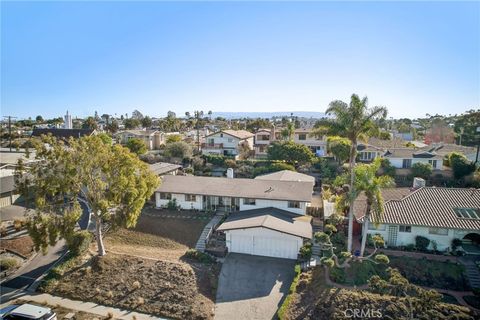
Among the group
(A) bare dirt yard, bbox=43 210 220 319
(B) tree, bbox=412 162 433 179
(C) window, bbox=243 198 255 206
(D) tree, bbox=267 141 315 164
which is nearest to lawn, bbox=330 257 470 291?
(A) bare dirt yard, bbox=43 210 220 319

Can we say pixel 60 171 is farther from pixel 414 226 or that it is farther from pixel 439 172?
pixel 439 172

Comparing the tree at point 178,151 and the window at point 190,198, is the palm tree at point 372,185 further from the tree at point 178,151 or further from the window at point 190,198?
the tree at point 178,151

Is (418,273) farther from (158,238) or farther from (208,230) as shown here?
(158,238)

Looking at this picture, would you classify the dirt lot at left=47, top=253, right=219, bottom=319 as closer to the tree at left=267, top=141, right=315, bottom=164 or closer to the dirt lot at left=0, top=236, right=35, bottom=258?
the dirt lot at left=0, top=236, right=35, bottom=258

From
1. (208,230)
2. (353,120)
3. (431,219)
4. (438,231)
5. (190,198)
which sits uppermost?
(353,120)

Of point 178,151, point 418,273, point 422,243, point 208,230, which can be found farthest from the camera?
point 178,151

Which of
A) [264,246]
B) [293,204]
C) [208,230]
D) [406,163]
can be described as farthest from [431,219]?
[406,163]

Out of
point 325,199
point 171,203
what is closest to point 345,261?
point 325,199
